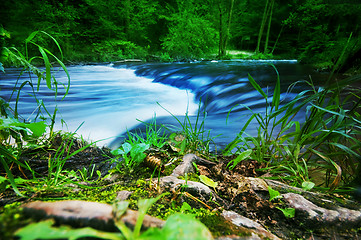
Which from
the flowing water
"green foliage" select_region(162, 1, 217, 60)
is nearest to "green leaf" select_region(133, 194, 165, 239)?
the flowing water

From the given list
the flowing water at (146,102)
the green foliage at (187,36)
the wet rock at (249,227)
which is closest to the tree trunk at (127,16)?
the green foliage at (187,36)

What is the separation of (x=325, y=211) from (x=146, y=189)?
84 centimetres

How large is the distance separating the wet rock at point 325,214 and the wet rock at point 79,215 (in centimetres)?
74

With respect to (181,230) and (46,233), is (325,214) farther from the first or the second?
(46,233)

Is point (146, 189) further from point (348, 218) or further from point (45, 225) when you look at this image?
point (348, 218)

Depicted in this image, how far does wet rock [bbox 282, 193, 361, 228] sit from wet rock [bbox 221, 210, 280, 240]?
0.26 meters

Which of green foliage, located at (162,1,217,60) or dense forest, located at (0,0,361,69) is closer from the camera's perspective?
dense forest, located at (0,0,361,69)

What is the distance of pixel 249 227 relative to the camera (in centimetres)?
66

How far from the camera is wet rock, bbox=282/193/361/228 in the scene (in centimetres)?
79

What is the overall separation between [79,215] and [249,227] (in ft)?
1.90

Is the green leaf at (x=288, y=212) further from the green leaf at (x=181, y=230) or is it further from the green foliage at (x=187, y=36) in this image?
the green foliage at (x=187, y=36)

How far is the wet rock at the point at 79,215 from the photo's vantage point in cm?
39

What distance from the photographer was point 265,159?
1473 mm

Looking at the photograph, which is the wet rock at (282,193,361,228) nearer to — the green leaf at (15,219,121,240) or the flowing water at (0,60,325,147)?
the green leaf at (15,219,121,240)
